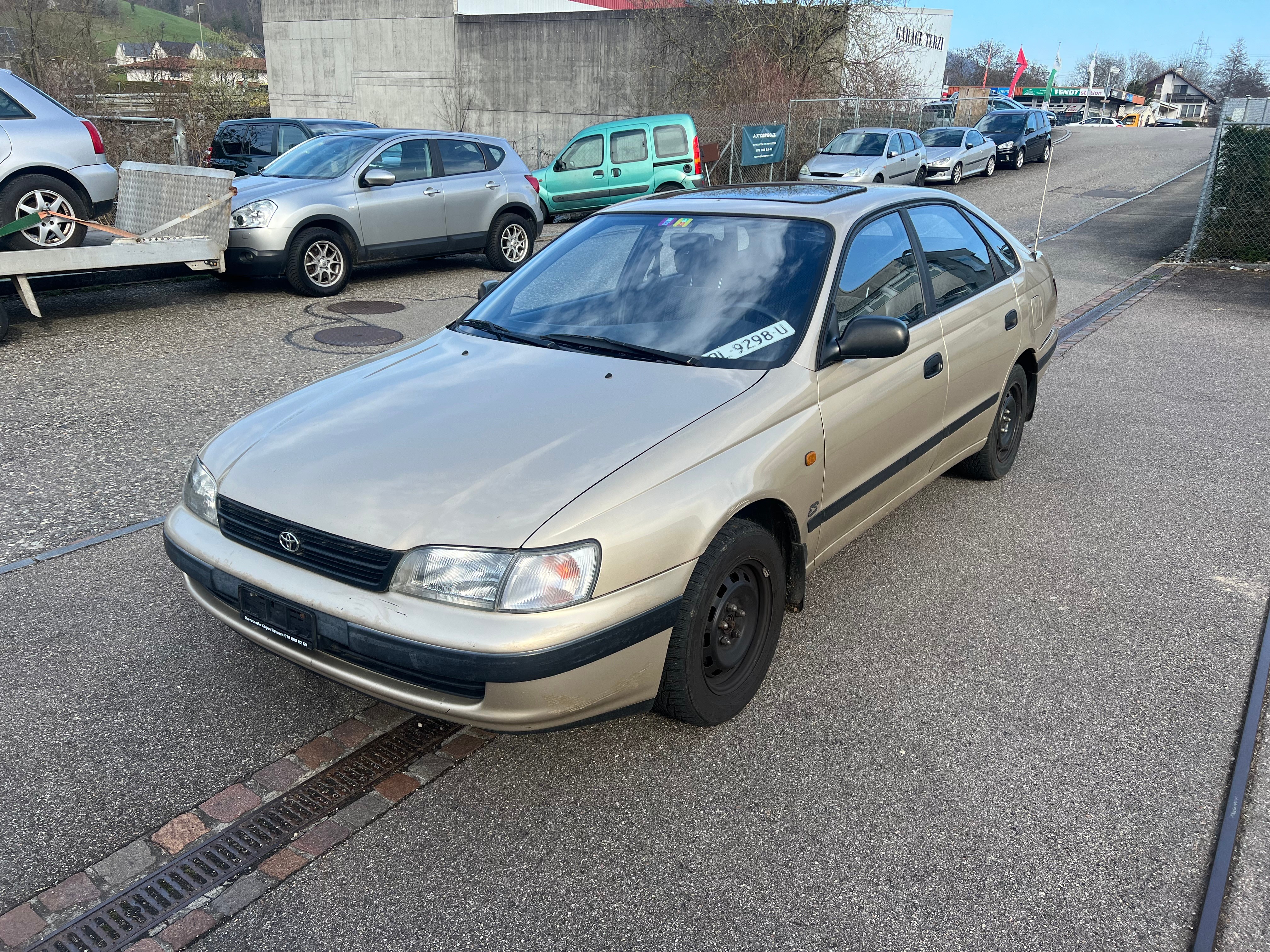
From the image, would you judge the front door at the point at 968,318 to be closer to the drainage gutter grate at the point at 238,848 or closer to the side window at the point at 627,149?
the drainage gutter grate at the point at 238,848

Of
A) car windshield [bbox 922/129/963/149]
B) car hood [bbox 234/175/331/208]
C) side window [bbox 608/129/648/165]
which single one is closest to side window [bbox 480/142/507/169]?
car hood [bbox 234/175/331/208]

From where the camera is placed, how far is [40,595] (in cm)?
407

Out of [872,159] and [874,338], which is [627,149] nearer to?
[872,159]

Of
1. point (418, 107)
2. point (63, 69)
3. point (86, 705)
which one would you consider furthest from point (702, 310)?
point (418, 107)

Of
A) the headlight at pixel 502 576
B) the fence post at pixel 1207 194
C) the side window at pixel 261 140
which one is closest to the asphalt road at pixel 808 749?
the headlight at pixel 502 576

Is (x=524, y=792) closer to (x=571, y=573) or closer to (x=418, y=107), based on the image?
(x=571, y=573)

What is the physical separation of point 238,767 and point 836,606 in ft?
7.99

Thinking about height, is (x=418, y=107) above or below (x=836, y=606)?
above

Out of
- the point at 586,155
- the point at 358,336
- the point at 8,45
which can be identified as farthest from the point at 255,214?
the point at 8,45

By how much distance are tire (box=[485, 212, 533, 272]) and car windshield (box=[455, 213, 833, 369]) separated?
796cm

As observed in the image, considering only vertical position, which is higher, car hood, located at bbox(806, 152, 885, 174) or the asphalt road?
car hood, located at bbox(806, 152, 885, 174)

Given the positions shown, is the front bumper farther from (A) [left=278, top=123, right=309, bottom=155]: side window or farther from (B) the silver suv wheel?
(A) [left=278, top=123, right=309, bottom=155]: side window

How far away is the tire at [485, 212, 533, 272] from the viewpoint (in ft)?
39.6

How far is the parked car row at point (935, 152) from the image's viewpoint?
779 inches
